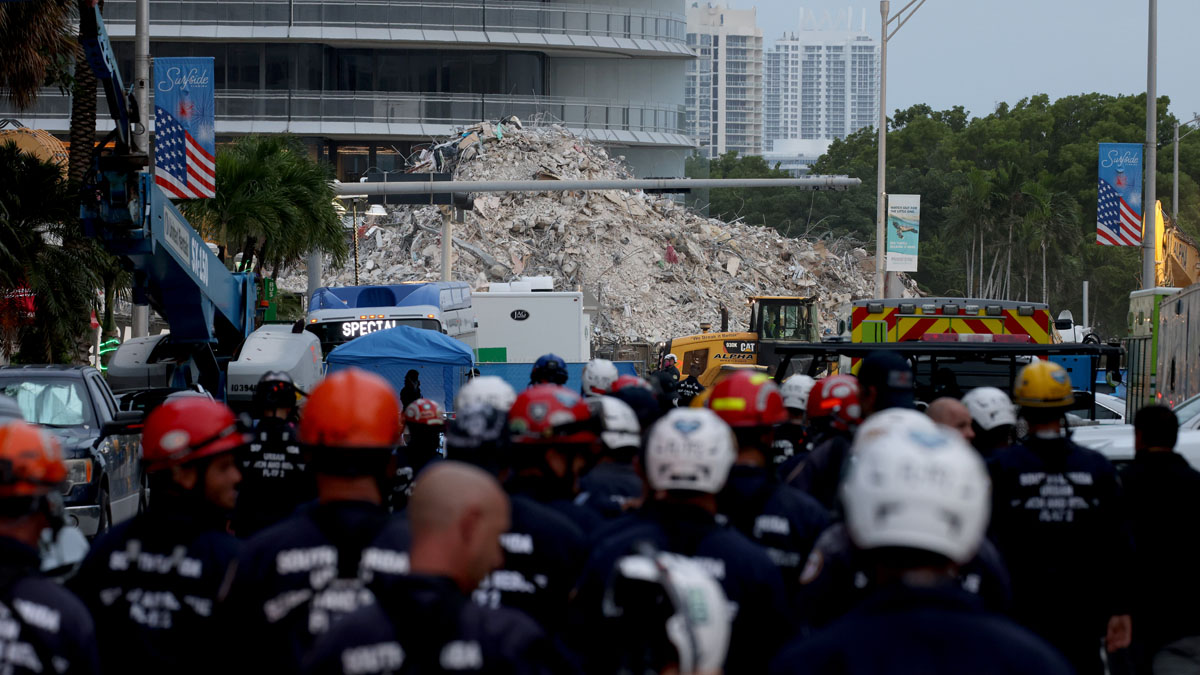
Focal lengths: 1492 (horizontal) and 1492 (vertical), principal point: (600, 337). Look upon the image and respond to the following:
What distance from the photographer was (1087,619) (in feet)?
21.1

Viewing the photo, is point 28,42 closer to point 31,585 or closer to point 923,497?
point 31,585

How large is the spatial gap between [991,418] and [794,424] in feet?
5.91

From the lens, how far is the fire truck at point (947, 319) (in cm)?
1594

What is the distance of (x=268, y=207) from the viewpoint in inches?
1224

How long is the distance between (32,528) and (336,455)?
0.87 metres

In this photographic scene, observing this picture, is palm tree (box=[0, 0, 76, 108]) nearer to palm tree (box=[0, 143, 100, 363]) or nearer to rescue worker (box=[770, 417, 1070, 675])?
palm tree (box=[0, 143, 100, 363])

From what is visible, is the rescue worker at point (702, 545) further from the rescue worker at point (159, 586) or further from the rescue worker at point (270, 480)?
the rescue worker at point (270, 480)

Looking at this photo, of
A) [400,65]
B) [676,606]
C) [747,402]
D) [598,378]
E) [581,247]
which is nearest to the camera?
[676,606]

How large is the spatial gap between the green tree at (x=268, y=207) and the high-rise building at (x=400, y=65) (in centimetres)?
3132

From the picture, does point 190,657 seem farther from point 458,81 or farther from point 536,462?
point 458,81

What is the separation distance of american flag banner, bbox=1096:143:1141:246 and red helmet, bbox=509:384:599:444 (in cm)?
2372

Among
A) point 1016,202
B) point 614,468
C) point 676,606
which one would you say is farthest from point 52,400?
point 1016,202

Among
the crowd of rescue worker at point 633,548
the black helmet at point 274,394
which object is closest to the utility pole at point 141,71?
the black helmet at point 274,394

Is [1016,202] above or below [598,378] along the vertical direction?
above
